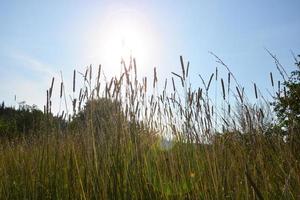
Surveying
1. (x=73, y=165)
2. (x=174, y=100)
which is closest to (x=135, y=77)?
(x=174, y=100)

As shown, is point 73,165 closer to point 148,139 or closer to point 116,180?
point 116,180

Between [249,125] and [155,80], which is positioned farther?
[155,80]

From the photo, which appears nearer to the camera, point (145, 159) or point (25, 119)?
point (145, 159)

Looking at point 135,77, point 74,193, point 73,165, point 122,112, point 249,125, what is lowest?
point 74,193

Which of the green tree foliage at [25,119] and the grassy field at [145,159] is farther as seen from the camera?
the green tree foliage at [25,119]

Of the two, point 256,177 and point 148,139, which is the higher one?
point 148,139

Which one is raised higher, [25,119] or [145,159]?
[25,119]

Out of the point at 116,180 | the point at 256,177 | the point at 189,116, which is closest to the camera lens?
the point at 256,177

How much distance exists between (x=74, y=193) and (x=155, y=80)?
3.69ft

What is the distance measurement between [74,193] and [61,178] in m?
0.29

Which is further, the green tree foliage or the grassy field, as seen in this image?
the green tree foliage

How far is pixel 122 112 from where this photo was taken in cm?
288

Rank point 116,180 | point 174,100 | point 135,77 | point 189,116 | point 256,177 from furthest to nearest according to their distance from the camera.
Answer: point 174,100
point 135,77
point 189,116
point 116,180
point 256,177

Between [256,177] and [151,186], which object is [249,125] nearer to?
[256,177]
